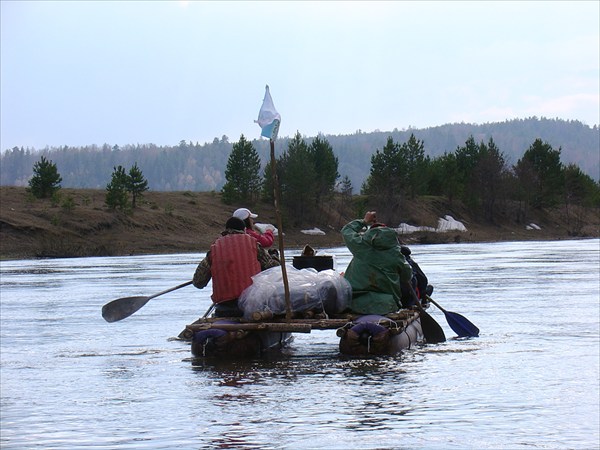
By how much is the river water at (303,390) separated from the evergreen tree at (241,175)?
7439 centimetres

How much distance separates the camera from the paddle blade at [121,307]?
60.8ft

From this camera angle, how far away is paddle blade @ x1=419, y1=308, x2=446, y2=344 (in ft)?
58.4

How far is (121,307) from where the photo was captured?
18.8m

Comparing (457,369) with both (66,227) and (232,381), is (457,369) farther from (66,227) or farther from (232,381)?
(66,227)

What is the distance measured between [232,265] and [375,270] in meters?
2.16

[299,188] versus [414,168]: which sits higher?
[414,168]

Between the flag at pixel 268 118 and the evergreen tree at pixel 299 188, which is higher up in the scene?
the evergreen tree at pixel 299 188

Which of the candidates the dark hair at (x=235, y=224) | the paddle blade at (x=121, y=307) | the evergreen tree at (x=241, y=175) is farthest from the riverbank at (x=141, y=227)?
the dark hair at (x=235, y=224)

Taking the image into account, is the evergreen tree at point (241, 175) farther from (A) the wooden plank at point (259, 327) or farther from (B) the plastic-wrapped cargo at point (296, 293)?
(A) the wooden plank at point (259, 327)

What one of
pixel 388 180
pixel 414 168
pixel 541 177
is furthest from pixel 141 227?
pixel 541 177

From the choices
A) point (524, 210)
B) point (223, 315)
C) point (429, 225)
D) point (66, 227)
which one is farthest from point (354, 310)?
point (524, 210)

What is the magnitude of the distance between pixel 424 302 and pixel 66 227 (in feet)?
190

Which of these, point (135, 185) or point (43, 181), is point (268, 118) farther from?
point (135, 185)

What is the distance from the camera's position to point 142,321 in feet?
75.0
